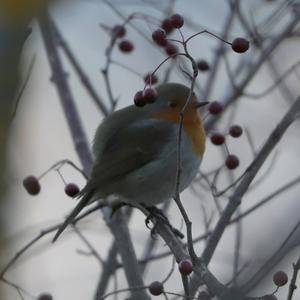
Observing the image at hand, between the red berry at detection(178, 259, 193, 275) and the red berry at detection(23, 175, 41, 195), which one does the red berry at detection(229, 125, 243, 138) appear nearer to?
the red berry at detection(23, 175, 41, 195)

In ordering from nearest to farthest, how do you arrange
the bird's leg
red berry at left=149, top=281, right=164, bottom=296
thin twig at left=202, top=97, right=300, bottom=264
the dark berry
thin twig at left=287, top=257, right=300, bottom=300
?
thin twig at left=287, top=257, right=300, bottom=300 → the dark berry → red berry at left=149, top=281, right=164, bottom=296 → thin twig at left=202, top=97, right=300, bottom=264 → the bird's leg

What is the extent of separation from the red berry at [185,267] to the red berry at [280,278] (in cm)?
26

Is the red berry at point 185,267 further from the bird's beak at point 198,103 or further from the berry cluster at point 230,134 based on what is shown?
the bird's beak at point 198,103

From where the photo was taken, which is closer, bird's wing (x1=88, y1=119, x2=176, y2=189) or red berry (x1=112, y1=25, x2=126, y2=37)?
red berry (x1=112, y1=25, x2=126, y2=37)

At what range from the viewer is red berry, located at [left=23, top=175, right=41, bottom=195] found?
3.42m

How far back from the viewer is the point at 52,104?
5926mm

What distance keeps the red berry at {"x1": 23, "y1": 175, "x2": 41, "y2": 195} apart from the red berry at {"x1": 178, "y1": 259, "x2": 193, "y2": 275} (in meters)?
1.26

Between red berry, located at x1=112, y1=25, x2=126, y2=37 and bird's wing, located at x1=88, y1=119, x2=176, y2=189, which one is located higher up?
red berry, located at x1=112, y1=25, x2=126, y2=37

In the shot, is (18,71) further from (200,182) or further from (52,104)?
(52,104)

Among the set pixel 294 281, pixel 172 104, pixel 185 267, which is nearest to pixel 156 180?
pixel 172 104

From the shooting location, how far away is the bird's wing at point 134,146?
151 inches

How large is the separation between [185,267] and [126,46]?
1.91 m

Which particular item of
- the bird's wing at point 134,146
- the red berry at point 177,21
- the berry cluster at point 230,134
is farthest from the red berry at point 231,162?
the red berry at point 177,21

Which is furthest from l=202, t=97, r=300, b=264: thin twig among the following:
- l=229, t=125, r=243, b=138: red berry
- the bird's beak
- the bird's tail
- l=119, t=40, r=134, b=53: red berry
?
l=119, t=40, r=134, b=53: red berry
